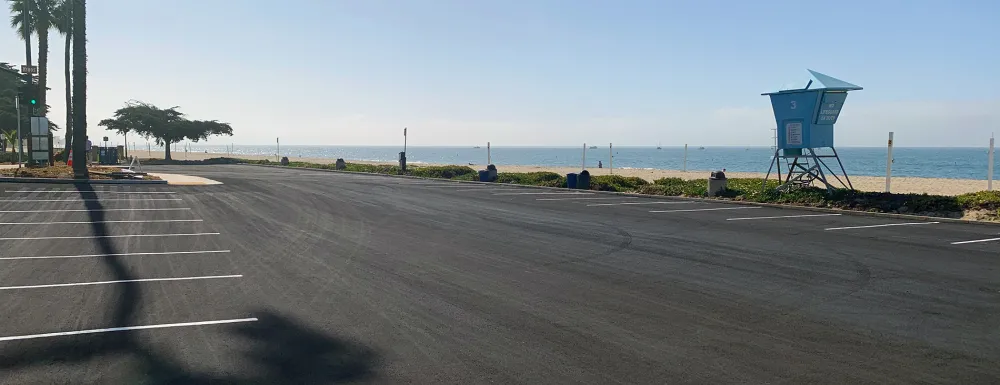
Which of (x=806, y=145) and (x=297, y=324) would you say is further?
(x=806, y=145)

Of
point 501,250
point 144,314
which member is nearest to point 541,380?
point 144,314

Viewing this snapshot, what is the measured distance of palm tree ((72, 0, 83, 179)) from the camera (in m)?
25.1

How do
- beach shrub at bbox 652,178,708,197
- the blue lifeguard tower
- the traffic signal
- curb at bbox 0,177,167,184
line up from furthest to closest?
the traffic signal → curb at bbox 0,177,167,184 → beach shrub at bbox 652,178,708,197 → the blue lifeguard tower

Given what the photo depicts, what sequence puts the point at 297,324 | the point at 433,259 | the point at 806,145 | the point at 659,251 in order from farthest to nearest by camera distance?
the point at 806,145 → the point at 659,251 → the point at 433,259 → the point at 297,324

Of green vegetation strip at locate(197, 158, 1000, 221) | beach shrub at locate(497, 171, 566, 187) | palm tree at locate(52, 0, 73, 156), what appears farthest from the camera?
palm tree at locate(52, 0, 73, 156)

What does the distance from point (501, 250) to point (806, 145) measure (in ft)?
40.5

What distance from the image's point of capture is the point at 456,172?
34.9 m

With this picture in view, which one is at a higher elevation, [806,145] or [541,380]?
[806,145]

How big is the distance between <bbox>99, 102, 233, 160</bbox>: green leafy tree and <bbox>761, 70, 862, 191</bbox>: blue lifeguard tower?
54025 millimetres

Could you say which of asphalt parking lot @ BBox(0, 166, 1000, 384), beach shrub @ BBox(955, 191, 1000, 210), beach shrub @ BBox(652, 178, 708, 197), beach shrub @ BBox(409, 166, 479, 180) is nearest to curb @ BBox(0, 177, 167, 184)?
asphalt parking lot @ BBox(0, 166, 1000, 384)

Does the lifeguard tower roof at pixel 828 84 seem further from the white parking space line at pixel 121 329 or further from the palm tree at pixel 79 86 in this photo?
the palm tree at pixel 79 86

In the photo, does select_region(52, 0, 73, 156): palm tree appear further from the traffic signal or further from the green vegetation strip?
the green vegetation strip

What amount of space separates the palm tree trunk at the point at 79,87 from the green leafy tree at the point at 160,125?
35093 mm

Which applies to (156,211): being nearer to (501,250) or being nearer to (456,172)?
(501,250)
